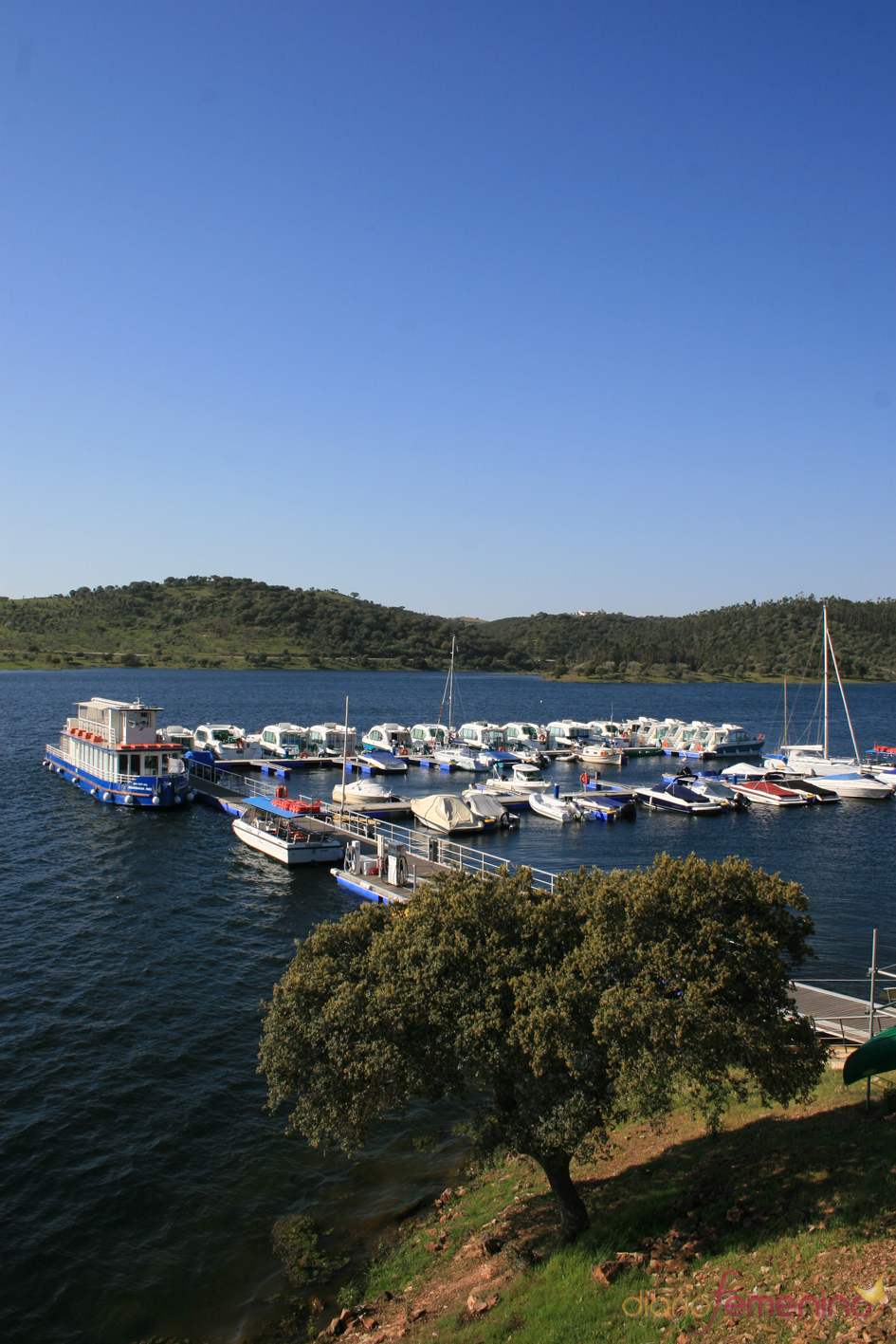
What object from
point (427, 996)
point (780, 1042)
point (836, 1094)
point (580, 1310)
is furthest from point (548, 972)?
point (836, 1094)

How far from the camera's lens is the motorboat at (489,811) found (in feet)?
192

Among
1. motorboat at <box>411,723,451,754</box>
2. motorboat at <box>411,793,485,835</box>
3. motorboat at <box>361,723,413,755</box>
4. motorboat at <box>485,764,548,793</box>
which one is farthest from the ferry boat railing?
motorboat at <box>411,723,451,754</box>

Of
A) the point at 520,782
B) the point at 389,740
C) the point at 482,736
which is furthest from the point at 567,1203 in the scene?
the point at 482,736

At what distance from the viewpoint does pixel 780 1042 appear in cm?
1368

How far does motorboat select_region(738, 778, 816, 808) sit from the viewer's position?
69.3 m

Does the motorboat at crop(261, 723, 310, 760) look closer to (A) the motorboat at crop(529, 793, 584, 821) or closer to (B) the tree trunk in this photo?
(A) the motorboat at crop(529, 793, 584, 821)

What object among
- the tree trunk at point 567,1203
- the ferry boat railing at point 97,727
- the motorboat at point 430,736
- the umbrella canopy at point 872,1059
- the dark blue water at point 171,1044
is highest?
the ferry boat railing at point 97,727

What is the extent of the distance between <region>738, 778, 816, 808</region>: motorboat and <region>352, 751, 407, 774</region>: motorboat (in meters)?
32.2

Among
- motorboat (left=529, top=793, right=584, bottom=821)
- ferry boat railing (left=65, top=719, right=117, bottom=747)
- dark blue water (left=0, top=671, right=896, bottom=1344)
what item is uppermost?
ferry boat railing (left=65, top=719, right=117, bottom=747)

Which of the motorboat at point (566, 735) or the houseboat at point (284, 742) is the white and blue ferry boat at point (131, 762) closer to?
the houseboat at point (284, 742)

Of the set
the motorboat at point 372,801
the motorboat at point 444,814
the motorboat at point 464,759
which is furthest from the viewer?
the motorboat at point 464,759

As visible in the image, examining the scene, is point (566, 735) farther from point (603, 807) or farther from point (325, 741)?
point (603, 807)

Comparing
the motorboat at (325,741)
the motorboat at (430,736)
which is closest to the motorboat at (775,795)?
the motorboat at (430,736)

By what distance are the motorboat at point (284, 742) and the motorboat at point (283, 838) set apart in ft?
117
